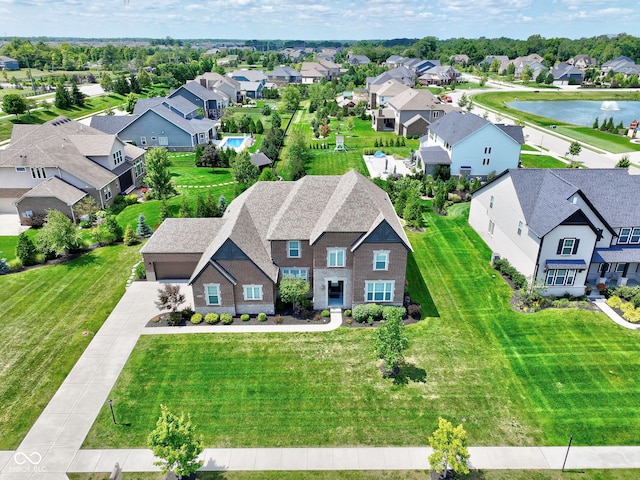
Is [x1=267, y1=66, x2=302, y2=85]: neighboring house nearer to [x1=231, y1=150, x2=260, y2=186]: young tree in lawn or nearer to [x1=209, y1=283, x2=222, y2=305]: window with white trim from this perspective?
[x1=231, y1=150, x2=260, y2=186]: young tree in lawn

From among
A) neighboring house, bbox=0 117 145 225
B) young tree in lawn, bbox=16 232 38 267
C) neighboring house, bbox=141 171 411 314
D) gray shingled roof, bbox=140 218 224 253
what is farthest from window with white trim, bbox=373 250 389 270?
neighboring house, bbox=0 117 145 225

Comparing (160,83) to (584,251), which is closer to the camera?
(584,251)

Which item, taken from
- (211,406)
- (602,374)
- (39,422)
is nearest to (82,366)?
(39,422)

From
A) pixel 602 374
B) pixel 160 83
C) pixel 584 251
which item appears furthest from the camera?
pixel 160 83

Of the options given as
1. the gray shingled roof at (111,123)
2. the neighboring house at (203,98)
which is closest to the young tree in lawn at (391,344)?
the gray shingled roof at (111,123)

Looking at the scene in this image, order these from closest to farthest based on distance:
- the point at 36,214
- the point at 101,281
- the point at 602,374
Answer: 1. the point at 602,374
2. the point at 101,281
3. the point at 36,214

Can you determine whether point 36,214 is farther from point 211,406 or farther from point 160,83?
point 160,83
